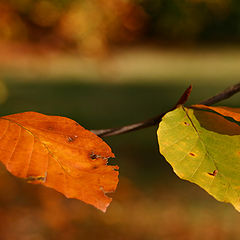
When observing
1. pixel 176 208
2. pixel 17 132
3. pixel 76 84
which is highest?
pixel 17 132

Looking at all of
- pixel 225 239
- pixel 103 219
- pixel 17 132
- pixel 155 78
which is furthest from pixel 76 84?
pixel 17 132

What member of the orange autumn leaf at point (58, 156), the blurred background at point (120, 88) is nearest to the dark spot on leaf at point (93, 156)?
the orange autumn leaf at point (58, 156)

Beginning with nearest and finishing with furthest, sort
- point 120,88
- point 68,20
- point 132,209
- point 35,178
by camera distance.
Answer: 1. point 35,178
2. point 132,209
3. point 68,20
4. point 120,88

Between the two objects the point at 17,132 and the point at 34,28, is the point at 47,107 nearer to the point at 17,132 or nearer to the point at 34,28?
the point at 34,28

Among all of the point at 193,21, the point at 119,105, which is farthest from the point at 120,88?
the point at 193,21

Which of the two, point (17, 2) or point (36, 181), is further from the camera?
point (17, 2)

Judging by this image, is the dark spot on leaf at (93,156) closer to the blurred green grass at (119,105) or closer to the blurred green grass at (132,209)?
the blurred green grass at (132,209)

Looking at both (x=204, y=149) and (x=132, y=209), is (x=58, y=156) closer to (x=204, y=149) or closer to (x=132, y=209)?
(x=204, y=149)
